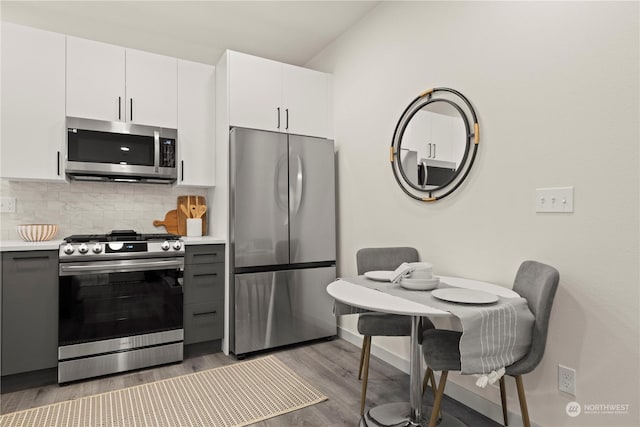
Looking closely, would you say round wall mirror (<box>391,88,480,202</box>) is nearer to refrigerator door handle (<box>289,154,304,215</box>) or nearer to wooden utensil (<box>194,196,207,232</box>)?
refrigerator door handle (<box>289,154,304,215</box>)

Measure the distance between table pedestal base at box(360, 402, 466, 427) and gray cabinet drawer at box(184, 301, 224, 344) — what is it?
1.54 metres

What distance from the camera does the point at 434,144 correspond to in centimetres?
246

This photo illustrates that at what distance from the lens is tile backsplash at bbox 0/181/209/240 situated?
3037 millimetres

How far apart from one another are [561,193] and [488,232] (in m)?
0.44

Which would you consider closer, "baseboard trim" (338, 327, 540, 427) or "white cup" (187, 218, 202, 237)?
"baseboard trim" (338, 327, 540, 427)

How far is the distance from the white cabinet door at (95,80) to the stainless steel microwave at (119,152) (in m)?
0.12

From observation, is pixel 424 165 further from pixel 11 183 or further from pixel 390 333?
pixel 11 183

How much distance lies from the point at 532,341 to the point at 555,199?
0.69 m

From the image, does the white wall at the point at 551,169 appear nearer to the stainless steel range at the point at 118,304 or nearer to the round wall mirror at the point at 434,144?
the round wall mirror at the point at 434,144

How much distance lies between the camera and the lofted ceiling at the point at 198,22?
2830 mm

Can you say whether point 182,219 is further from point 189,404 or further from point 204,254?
point 189,404

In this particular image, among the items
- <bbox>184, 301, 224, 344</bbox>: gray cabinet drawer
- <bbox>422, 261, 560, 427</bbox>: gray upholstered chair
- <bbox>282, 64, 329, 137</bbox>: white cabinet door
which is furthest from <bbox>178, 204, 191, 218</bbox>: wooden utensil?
<bbox>422, 261, 560, 427</bbox>: gray upholstered chair

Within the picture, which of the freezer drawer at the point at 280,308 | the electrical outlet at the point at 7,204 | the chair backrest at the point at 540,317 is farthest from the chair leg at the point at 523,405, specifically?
the electrical outlet at the point at 7,204

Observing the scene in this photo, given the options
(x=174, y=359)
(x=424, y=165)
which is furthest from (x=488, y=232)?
(x=174, y=359)
